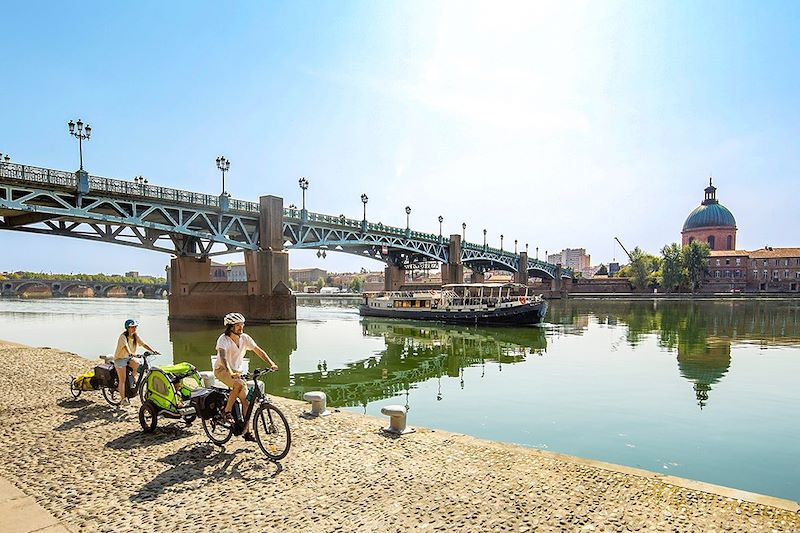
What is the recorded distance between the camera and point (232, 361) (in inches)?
307

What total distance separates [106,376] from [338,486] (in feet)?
22.7

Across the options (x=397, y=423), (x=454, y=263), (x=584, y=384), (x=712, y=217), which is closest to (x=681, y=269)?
(x=712, y=217)

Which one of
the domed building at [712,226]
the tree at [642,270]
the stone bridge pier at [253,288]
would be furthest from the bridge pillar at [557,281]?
the stone bridge pier at [253,288]

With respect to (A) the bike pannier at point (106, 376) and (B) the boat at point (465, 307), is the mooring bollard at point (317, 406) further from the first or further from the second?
(B) the boat at point (465, 307)

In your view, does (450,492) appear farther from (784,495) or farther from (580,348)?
(580,348)

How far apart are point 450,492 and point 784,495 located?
23.0 ft

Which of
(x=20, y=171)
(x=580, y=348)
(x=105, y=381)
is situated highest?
(x=20, y=171)

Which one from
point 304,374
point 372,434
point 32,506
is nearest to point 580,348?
point 304,374

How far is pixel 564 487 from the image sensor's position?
6855mm

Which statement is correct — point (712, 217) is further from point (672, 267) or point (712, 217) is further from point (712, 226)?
point (672, 267)

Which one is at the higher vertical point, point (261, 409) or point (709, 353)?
point (261, 409)

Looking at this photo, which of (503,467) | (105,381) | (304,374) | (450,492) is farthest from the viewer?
(304,374)

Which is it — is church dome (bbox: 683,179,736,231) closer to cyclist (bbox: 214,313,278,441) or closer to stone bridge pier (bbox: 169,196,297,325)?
stone bridge pier (bbox: 169,196,297,325)

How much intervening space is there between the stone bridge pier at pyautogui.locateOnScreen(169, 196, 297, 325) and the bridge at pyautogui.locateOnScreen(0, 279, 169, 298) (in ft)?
282
